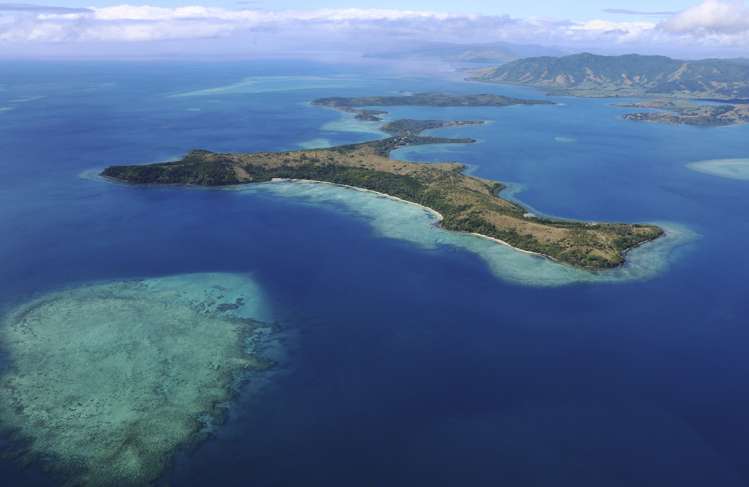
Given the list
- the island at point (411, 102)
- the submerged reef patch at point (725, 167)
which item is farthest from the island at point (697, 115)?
the submerged reef patch at point (725, 167)

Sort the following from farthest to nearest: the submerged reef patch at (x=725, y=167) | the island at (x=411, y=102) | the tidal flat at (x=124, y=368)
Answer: the island at (x=411, y=102), the submerged reef patch at (x=725, y=167), the tidal flat at (x=124, y=368)

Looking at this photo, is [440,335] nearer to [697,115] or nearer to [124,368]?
[124,368]

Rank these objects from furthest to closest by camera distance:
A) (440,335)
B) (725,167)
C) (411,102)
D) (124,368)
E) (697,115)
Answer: (411,102)
(697,115)
(725,167)
(440,335)
(124,368)

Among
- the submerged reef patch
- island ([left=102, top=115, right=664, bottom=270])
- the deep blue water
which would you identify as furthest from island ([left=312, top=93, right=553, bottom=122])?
the deep blue water

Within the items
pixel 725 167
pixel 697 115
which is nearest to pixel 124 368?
pixel 725 167

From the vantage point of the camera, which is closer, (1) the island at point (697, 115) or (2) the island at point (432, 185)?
(2) the island at point (432, 185)

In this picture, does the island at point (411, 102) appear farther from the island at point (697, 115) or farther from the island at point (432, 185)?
the island at point (432, 185)

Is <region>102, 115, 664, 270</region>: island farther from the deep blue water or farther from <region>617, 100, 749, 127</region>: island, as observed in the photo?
<region>617, 100, 749, 127</region>: island
